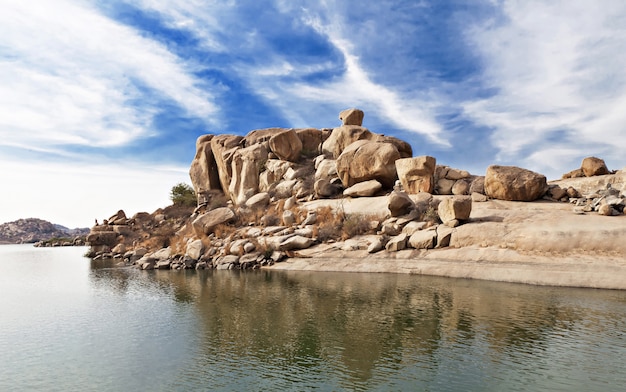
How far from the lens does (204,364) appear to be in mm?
11859

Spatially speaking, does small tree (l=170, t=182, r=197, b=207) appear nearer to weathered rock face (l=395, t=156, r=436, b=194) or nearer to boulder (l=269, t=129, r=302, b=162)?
boulder (l=269, t=129, r=302, b=162)

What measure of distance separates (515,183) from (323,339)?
2334cm

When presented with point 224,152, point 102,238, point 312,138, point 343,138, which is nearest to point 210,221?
point 343,138

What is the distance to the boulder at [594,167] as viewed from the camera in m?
34.1

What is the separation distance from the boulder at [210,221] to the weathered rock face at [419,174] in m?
16.9

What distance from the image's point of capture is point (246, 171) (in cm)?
5119

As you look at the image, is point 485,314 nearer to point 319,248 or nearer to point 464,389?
point 464,389

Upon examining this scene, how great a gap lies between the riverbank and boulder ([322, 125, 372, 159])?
658 inches

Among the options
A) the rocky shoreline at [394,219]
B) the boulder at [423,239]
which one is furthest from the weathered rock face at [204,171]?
the boulder at [423,239]

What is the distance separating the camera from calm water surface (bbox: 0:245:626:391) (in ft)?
34.5

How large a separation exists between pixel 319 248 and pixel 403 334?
61.6 feet

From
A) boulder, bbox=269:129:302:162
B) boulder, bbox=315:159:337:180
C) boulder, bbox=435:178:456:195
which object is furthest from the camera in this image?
boulder, bbox=269:129:302:162

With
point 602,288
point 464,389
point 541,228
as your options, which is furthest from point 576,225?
point 464,389

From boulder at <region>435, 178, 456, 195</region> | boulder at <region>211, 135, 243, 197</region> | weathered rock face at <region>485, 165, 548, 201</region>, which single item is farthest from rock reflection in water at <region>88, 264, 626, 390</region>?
boulder at <region>211, 135, 243, 197</region>
